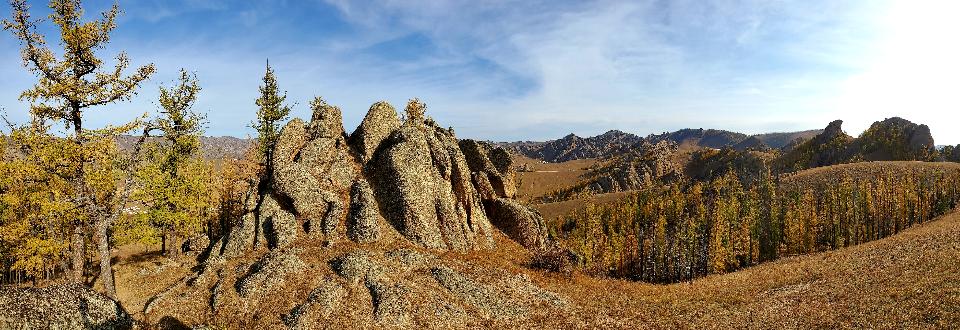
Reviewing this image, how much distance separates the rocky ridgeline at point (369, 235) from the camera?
3123 cm

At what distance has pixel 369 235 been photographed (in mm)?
40156

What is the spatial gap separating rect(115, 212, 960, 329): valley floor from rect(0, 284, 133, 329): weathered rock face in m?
3.51

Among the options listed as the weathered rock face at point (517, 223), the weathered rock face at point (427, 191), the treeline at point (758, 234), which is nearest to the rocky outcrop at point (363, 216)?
the weathered rock face at point (427, 191)

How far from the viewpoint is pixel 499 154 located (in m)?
63.7

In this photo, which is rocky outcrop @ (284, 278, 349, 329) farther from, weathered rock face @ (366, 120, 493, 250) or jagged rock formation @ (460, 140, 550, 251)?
jagged rock formation @ (460, 140, 550, 251)

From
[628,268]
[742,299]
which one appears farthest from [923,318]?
[628,268]

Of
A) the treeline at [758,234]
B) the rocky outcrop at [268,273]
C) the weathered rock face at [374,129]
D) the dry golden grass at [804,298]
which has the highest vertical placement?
the weathered rock face at [374,129]

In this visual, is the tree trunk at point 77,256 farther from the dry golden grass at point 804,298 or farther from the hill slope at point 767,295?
the dry golden grass at point 804,298

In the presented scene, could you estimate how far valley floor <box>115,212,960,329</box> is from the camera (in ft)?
105

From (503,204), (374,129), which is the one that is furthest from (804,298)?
(374,129)

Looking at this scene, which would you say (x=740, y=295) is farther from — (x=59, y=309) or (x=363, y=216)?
(x=59, y=309)

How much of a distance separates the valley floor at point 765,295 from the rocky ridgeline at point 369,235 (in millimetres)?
2789

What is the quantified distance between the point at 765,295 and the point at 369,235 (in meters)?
32.3

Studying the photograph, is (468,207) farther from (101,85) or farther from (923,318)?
(923,318)
